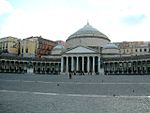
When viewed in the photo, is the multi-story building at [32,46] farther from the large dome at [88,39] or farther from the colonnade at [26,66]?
the large dome at [88,39]

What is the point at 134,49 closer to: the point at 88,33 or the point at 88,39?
the point at 88,39

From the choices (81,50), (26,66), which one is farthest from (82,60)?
(26,66)

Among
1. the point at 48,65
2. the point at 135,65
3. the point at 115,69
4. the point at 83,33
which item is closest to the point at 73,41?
the point at 83,33

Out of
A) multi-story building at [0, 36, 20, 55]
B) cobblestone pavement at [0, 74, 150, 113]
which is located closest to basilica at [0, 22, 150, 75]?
multi-story building at [0, 36, 20, 55]

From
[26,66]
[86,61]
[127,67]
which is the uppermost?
[86,61]

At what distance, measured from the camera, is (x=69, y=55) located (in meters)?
106

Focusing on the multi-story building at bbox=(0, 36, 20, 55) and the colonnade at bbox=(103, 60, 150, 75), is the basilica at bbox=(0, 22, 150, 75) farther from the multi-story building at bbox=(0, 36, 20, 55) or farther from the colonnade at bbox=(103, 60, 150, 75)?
the multi-story building at bbox=(0, 36, 20, 55)

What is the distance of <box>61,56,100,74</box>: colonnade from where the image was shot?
103 metres

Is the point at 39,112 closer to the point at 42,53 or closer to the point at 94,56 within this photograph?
the point at 94,56

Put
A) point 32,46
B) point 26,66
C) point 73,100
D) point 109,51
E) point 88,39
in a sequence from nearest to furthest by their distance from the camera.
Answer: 1. point 73,100
2. point 26,66
3. point 109,51
4. point 88,39
5. point 32,46

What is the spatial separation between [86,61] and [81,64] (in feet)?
7.61

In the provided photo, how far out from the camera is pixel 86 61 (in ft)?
347

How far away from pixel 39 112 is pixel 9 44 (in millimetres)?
116009

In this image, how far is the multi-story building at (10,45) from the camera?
400 ft
